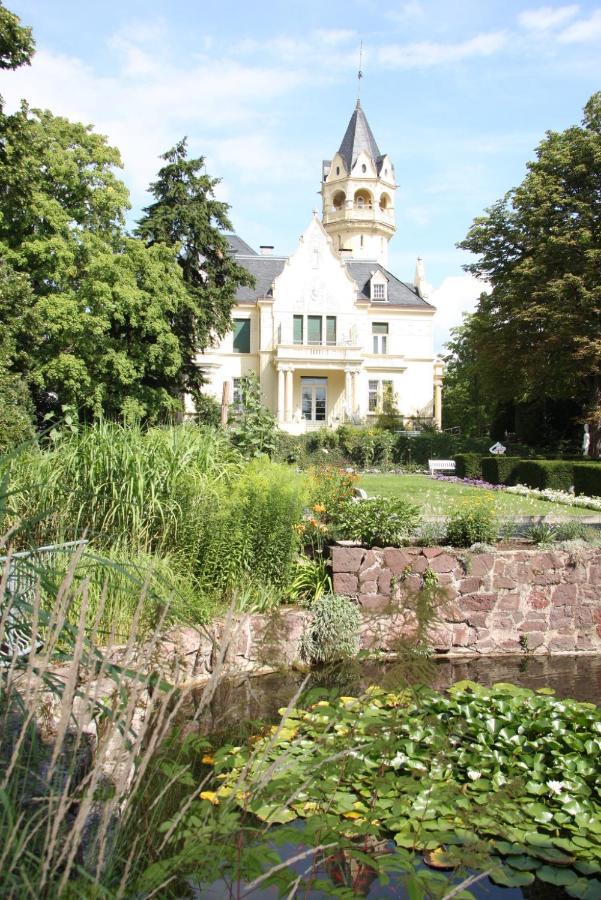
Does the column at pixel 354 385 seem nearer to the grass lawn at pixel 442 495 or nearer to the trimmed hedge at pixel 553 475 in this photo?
the grass lawn at pixel 442 495

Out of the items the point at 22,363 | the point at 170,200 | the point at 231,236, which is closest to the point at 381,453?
the point at 170,200

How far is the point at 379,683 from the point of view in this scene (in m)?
3.76

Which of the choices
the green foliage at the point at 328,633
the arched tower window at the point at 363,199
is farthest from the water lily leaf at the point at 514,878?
the arched tower window at the point at 363,199

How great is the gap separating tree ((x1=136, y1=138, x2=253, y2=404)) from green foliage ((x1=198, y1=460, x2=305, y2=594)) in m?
15.8

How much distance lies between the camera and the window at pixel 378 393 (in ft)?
127

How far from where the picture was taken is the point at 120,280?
2011 centimetres

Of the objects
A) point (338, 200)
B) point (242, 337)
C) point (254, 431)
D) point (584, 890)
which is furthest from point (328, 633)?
point (338, 200)

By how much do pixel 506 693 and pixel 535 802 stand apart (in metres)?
1.34

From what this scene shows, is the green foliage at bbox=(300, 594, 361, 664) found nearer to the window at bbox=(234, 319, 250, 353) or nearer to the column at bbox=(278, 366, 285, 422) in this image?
the column at bbox=(278, 366, 285, 422)

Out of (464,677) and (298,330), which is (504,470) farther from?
(298,330)

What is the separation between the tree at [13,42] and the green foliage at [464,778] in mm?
12943

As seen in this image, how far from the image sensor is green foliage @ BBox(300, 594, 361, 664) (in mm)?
7645

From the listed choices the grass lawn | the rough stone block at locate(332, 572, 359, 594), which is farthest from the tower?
the rough stone block at locate(332, 572, 359, 594)

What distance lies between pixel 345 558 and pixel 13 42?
1116 cm
